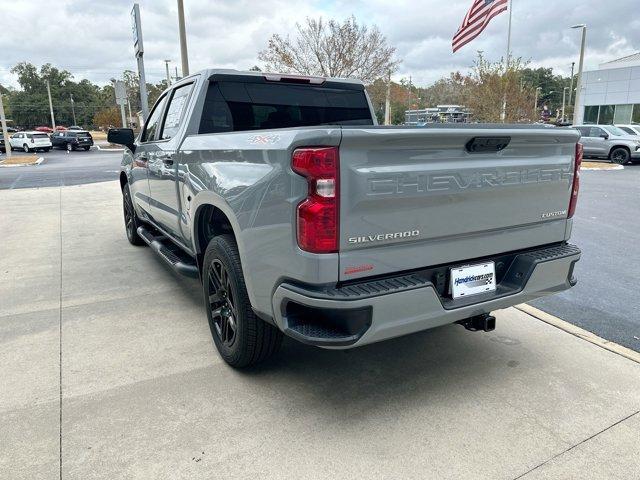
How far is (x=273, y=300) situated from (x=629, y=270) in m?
4.72

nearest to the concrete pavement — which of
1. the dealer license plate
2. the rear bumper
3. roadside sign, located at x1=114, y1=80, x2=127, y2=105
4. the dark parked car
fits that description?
the rear bumper

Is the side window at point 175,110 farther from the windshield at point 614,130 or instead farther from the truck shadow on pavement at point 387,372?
the windshield at point 614,130

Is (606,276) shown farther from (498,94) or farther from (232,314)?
(498,94)

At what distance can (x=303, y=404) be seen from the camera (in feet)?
Answer: 9.49

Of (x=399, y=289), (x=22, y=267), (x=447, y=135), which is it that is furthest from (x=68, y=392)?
(x=22, y=267)

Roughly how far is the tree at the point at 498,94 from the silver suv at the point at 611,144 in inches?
91.8

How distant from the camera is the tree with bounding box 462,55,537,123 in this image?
19.5 m

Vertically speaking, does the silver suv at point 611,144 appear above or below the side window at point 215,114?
below

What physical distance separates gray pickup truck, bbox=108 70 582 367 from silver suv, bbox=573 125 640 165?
18.6 metres

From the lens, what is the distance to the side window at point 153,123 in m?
5.11

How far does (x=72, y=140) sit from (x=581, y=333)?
4062 cm

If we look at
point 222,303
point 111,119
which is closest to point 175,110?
point 222,303

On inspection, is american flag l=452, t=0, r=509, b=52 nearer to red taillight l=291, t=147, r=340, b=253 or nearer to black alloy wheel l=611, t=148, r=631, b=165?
black alloy wheel l=611, t=148, r=631, b=165

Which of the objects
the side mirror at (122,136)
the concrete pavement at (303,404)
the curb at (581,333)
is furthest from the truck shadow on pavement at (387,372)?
the side mirror at (122,136)
